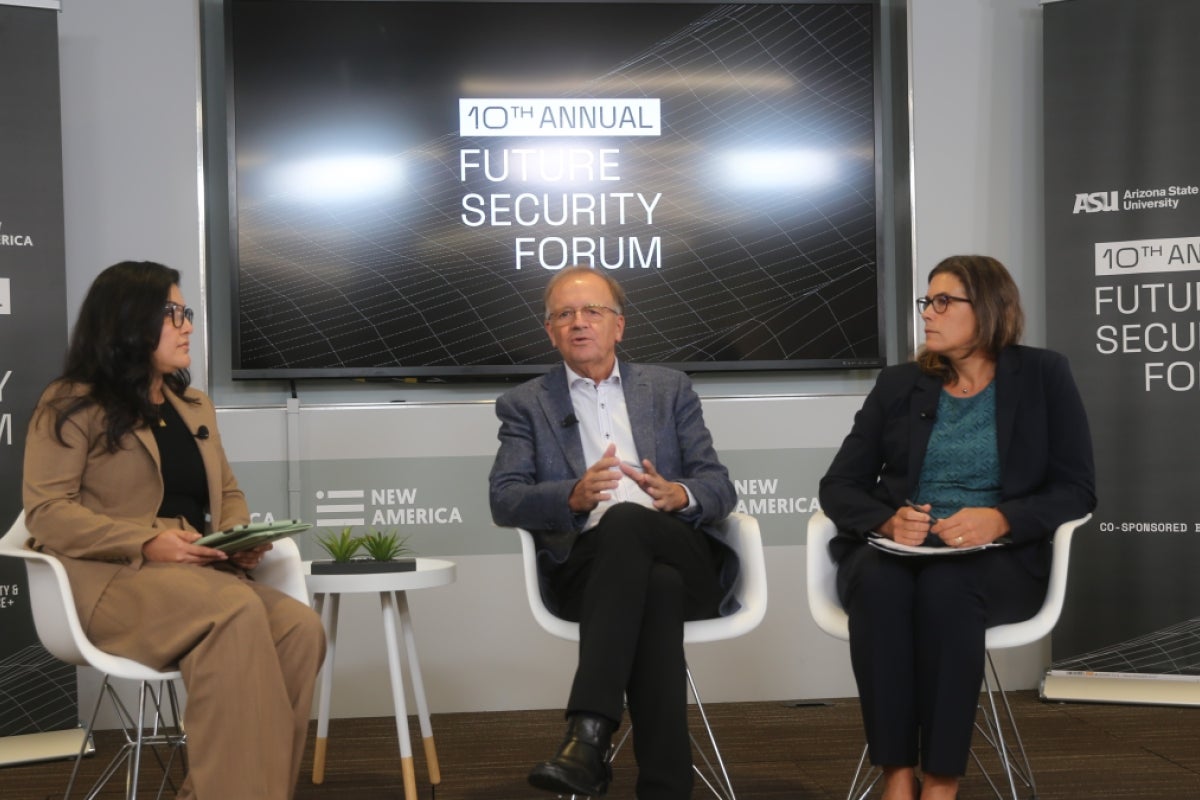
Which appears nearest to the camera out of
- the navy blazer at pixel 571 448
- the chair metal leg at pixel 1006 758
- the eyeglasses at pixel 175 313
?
the chair metal leg at pixel 1006 758

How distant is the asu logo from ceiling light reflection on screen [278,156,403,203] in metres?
2.41

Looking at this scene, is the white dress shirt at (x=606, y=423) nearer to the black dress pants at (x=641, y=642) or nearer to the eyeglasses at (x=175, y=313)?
the black dress pants at (x=641, y=642)

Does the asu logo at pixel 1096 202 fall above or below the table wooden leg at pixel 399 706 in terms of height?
above

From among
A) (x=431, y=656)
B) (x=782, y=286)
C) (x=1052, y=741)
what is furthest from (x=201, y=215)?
(x=1052, y=741)

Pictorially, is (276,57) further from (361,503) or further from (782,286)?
(782,286)

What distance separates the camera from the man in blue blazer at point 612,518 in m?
2.57

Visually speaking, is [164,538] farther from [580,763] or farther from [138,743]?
[580,763]

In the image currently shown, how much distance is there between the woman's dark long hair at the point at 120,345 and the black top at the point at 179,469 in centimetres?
6

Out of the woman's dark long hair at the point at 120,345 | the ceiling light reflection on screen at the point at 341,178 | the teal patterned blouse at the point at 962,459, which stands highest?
the ceiling light reflection on screen at the point at 341,178

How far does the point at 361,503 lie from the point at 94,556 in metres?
1.63

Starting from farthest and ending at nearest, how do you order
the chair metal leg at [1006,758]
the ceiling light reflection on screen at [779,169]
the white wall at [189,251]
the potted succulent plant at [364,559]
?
1. the ceiling light reflection on screen at [779,169]
2. the white wall at [189,251]
3. the potted succulent plant at [364,559]
4. the chair metal leg at [1006,758]

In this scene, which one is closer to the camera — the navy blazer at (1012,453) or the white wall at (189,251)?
the navy blazer at (1012,453)

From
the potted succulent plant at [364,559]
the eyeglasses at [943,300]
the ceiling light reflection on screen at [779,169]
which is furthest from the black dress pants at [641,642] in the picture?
the ceiling light reflection on screen at [779,169]

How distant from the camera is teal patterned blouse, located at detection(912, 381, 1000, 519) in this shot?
116 inches
